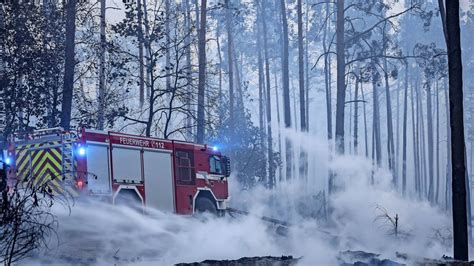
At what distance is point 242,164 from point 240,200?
11.1ft

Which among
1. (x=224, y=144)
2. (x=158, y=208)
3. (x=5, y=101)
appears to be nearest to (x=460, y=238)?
(x=158, y=208)

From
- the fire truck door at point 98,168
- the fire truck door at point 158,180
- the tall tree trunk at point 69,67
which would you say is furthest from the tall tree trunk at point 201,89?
the fire truck door at point 98,168

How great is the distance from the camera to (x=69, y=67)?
21609 mm

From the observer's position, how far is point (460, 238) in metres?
13.0

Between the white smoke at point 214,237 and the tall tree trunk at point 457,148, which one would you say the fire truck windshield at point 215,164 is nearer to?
the white smoke at point 214,237

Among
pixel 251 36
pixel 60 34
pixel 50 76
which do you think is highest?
pixel 251 36

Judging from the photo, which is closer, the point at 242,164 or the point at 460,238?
the point at 460,238

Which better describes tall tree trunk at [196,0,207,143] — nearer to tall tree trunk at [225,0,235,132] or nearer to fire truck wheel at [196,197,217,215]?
fire truck wheel at [196,197,217,215]

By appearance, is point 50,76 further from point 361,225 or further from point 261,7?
point 261,7

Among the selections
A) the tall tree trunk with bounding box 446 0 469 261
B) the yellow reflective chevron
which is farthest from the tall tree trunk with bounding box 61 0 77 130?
the tall tree trunk with bounding box 446 0 469 261

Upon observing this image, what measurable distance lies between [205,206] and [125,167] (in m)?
3.47

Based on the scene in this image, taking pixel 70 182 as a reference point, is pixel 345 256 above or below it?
below

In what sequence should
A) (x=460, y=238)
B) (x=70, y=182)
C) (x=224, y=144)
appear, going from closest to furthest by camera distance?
(x=460, y=238) → (x=70, y=182) → (x=224, y=144)

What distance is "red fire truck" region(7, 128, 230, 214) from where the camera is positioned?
1543 cm
